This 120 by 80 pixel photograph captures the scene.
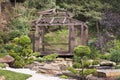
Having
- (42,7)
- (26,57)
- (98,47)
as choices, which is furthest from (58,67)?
(42,7)

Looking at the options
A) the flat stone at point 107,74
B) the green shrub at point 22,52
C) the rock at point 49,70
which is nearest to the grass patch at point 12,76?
the rock at point 49,70

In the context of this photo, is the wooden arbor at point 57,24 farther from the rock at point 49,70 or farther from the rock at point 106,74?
the rock at point 106,74

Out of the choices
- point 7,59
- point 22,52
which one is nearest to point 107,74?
point 22,52

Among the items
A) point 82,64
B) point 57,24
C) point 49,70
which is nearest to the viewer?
point 82,64

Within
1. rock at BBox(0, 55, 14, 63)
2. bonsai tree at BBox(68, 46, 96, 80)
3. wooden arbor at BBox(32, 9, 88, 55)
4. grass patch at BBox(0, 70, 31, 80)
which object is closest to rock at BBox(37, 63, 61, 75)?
bonsai tree at BBox(68, 46, 96, 80)

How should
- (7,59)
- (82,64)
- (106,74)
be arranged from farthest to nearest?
(7,59) → (82,64) → (106,74)

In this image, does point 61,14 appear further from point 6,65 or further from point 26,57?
point 6,65

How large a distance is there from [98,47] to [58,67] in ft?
21.8

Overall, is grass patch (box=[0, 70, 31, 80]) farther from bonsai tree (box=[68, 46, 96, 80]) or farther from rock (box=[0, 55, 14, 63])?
rock (box=[0, 55, 14, 63])

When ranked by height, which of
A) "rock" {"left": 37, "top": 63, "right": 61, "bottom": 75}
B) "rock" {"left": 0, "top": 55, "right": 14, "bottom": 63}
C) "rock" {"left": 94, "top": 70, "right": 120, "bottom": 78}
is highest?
"rock" {"left": 0, "top": 55, "right": 14, "bottom": 63}

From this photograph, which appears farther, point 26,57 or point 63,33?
point 63,33

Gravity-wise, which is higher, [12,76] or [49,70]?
[12,76]

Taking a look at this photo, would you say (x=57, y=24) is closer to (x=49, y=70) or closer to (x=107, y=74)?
(x=49, y=70)

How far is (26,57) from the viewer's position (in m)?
16.8
